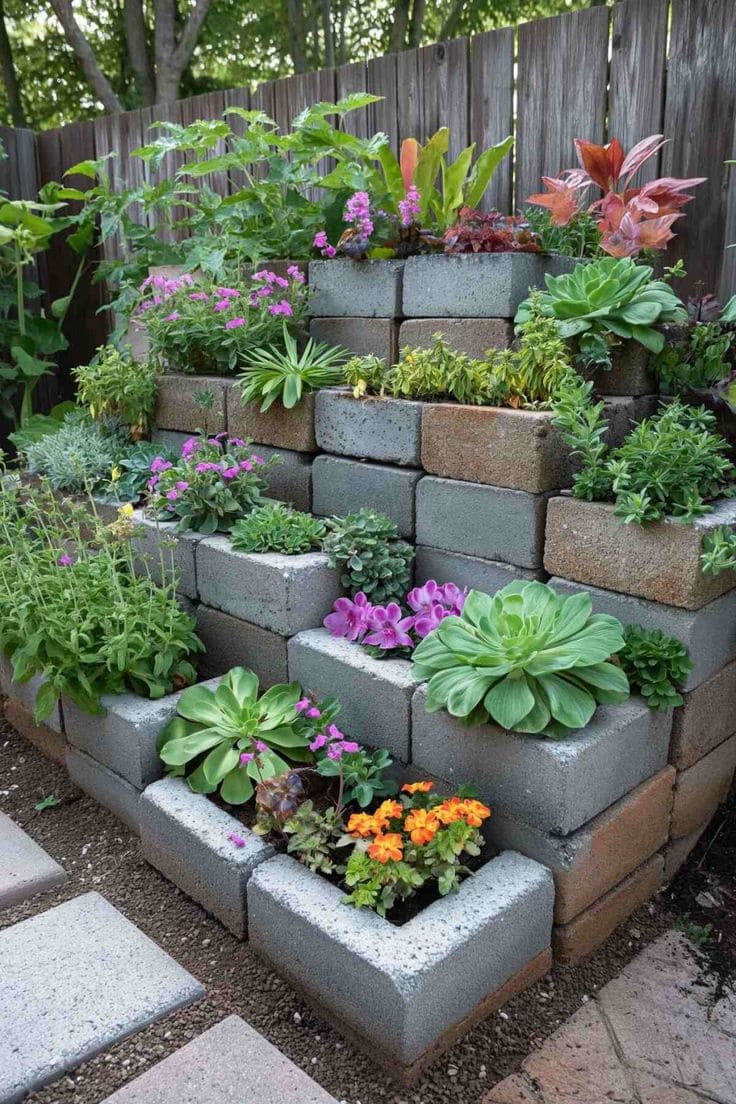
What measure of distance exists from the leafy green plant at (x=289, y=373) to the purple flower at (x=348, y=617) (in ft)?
2.42

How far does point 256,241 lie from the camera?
3.37 m

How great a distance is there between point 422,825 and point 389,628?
0.65m

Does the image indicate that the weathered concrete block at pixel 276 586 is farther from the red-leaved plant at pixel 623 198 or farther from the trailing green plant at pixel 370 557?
the red-leaved plant at pixel 623 198

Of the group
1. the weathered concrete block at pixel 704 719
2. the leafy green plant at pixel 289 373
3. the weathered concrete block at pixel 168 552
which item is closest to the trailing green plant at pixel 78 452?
the weathered concrete block at pixel 168 552

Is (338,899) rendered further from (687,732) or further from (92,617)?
(92,617)

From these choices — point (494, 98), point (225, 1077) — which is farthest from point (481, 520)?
point (494, 98)

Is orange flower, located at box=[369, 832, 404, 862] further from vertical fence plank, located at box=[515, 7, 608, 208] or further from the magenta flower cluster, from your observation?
vertical fence plank, located at box=[515, 7, 608, 208]

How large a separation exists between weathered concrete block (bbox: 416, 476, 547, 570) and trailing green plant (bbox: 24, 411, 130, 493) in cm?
137

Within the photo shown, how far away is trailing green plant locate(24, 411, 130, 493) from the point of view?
3.37 meters

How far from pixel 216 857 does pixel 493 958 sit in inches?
26.7

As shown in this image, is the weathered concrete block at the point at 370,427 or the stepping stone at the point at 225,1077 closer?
the stepping stone at the point at 225,1077

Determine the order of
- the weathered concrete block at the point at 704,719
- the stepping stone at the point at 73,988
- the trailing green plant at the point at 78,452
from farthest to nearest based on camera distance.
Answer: the trailing green plant at the point at 78,452
the weathered concrete block at the point at 704,719
the stepping stone at the point at 73,988

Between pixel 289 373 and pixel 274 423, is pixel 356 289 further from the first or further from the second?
pixel 274 423

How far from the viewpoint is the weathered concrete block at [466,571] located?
7.89ft
